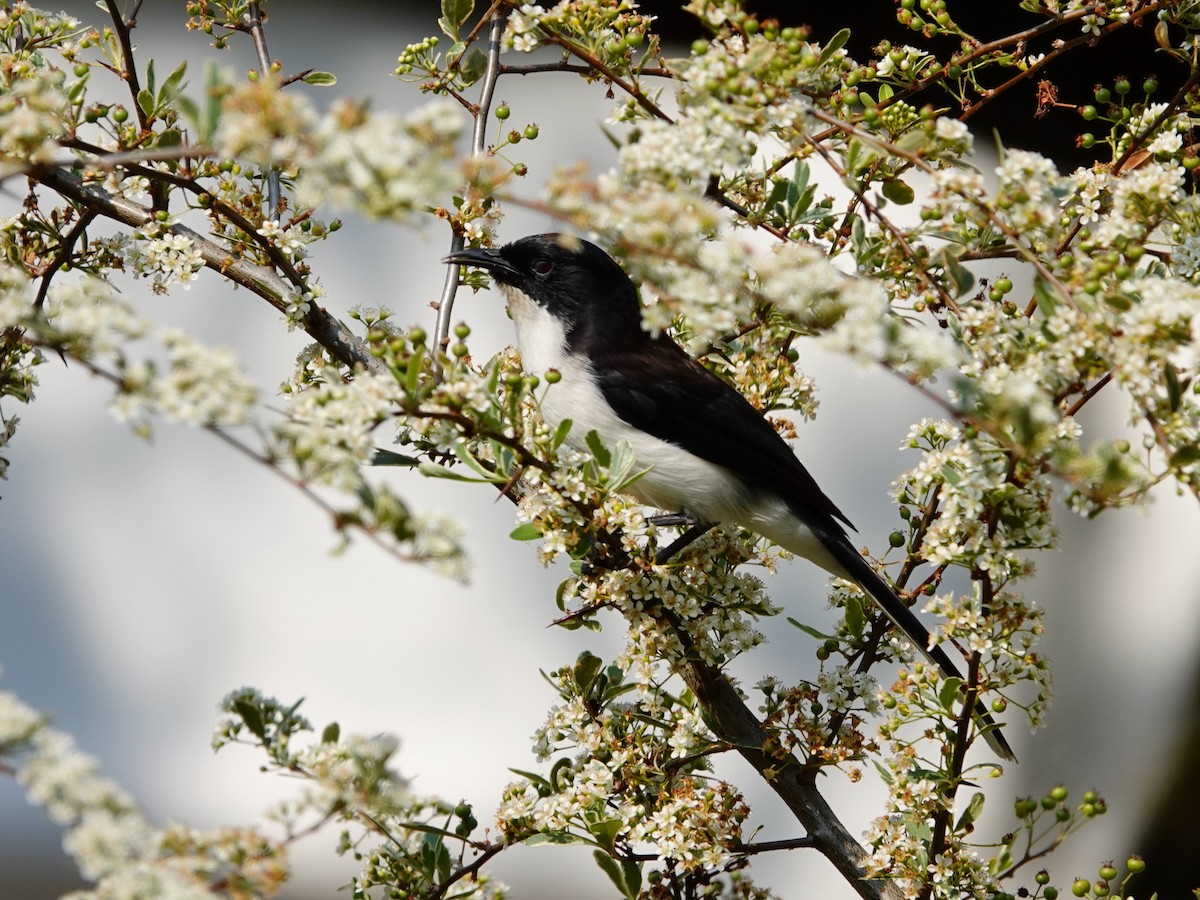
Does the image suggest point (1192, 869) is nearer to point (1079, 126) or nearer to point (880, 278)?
point (1079, 126)

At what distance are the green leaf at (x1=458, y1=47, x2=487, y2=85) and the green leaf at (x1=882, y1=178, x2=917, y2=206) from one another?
902 mm

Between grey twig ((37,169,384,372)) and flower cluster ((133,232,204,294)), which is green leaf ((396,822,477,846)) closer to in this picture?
grey twig ((37,169,384,372))

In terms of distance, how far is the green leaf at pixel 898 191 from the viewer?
214 cm

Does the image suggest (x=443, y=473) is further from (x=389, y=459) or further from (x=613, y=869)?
(x=613, y=869)

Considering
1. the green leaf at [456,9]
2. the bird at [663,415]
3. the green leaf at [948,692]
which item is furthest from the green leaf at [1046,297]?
the green leaf at [456,9]

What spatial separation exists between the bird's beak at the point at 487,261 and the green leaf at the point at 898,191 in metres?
0.96

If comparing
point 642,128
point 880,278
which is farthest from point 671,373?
point 642,128

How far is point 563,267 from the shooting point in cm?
330

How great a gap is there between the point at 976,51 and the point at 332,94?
361 cm

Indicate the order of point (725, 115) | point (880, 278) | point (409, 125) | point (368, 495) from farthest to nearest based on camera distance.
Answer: point (880, 278), point (725, 115), point (368, 495), point (409, 125)

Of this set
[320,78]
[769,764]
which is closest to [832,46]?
[320,78]

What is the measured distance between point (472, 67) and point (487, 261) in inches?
21.7

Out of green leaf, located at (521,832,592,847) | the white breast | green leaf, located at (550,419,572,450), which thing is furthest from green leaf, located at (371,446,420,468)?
the white breast

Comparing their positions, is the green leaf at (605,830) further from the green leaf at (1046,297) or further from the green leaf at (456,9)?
the green leaf at (456,9)
